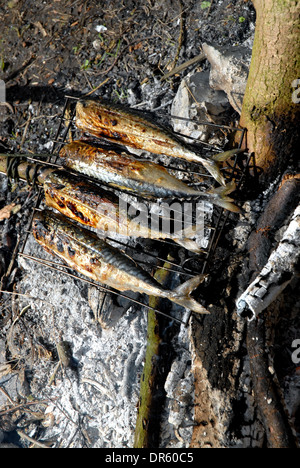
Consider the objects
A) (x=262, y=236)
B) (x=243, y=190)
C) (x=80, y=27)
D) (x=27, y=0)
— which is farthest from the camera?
(x=27, y=0)

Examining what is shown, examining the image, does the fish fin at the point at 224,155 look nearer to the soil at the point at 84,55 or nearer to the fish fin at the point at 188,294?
the fish fin at the point at 188,294

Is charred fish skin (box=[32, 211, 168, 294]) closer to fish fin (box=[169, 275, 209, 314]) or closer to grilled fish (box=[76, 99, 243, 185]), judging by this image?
fish fin (box=[169, 275, 209, 314])

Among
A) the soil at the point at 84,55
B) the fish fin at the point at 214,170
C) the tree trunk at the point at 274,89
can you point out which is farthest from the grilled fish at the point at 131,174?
the soil at the point at 84,55

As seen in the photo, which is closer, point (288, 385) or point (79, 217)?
point (288, 385)

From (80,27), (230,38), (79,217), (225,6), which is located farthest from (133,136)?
(80,27)

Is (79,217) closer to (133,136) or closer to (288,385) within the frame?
(133,136)

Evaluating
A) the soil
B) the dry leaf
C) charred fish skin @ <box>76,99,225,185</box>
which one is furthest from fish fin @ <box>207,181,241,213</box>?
the dry leaf

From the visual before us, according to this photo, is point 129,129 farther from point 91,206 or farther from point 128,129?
point 91,206
